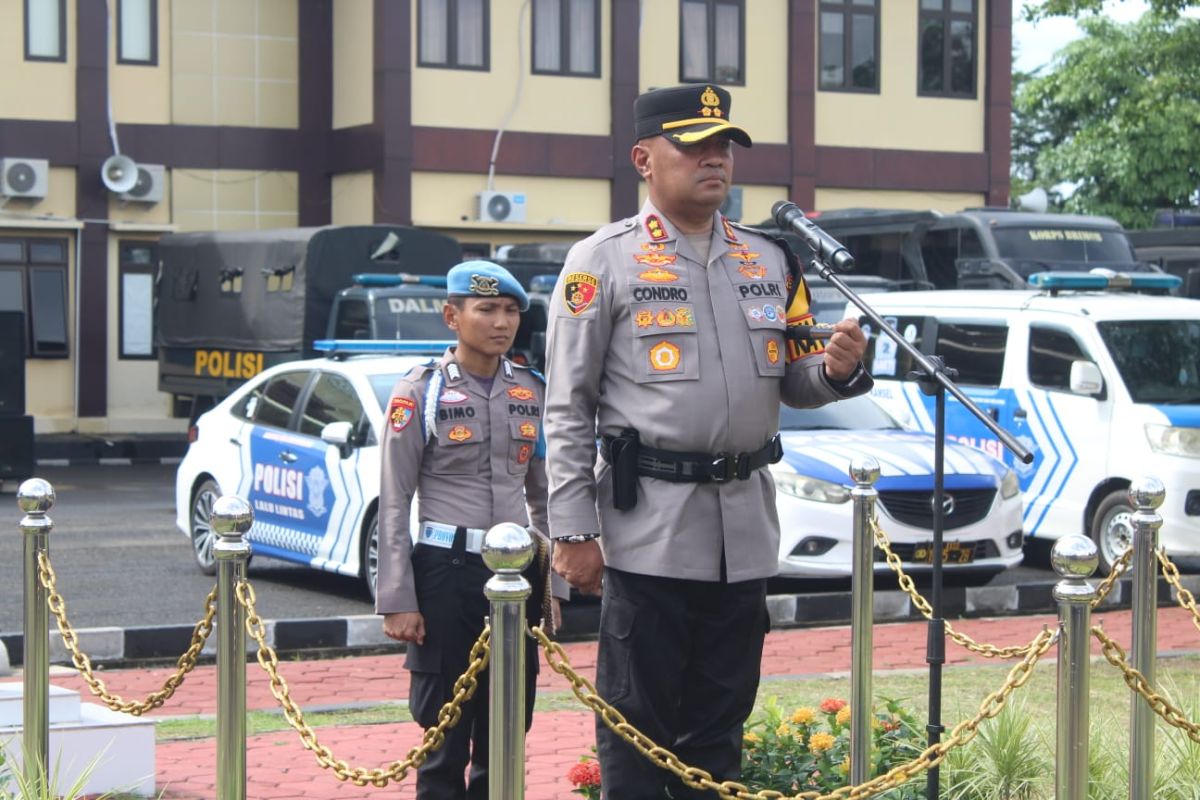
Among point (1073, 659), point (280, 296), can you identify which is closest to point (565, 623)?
point (1073, 659)

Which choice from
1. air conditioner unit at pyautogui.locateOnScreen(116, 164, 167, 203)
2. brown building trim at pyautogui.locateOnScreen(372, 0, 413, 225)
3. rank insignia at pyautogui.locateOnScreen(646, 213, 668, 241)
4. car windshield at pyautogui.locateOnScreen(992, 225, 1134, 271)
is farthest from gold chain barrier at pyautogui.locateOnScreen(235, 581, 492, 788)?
air conditioner unit at pyautogui.locateOnScreen(116, 164, 167, 203)

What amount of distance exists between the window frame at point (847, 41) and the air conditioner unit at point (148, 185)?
10668 millimetres

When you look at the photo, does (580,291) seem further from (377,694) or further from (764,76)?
(764,76)

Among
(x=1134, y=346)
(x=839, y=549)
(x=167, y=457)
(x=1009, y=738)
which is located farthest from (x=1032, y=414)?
(x=167, y=457)

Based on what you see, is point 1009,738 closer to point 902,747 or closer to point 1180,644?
point 902,747

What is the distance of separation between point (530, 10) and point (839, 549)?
1898cm

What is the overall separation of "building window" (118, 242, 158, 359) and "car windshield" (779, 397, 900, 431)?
56.3 ft

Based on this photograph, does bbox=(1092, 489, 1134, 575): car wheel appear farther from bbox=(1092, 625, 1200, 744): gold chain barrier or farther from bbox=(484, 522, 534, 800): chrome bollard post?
bbox=(484, 522, 534, 800): chrome bollard post

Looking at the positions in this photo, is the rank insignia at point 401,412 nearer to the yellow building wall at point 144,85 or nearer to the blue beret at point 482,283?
the blue beret at point 482,283

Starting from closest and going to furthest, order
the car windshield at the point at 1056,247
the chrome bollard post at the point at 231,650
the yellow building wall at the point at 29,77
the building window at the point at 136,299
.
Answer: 1. the chrome bollard post at the point at 231,650
2. the car windshield at the point at 1056,247
3. the yellow building wall at the point at 29,77
4. the building window at the point at 136,299

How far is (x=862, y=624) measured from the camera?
6.47 meters

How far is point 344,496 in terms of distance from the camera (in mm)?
11469

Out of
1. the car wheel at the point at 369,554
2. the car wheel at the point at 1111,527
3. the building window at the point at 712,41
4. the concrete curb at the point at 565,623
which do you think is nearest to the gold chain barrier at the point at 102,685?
the concrete curb at the point at 565,623

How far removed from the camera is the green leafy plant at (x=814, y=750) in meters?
5.96
